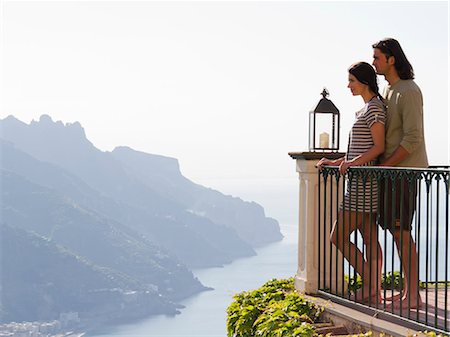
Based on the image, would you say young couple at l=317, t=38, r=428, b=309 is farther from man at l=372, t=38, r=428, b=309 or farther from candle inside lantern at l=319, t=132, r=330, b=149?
candle inside lantern at l=319, t=132, r=330, b=149

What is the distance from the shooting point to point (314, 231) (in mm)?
6090

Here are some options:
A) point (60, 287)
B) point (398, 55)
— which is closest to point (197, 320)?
point (60, 287)

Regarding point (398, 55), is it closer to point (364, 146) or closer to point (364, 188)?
point (364, 146)

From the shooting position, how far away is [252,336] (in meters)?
5.87

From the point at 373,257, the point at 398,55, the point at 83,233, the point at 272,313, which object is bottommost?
the point at 83,233

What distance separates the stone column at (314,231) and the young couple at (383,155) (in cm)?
49

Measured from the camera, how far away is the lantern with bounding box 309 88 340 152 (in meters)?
6.18

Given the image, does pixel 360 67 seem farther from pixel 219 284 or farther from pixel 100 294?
pixel 219 284

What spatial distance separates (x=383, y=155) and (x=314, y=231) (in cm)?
105

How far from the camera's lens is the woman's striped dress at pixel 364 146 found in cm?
518

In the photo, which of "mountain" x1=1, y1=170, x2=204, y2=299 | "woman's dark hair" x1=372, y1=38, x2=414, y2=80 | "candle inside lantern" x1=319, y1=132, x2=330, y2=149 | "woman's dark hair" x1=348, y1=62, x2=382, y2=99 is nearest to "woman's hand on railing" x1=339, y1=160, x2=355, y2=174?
"woman's dark hair" x1=348, y1=62, x2=382, y2=99

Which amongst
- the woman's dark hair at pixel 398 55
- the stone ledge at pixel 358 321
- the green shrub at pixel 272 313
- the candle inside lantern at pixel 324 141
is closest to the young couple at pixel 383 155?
the woman's dark hair at pixel 398 55

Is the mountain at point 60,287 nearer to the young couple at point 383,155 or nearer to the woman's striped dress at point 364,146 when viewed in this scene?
the young couple at point 383,155

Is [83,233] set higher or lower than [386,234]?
lower
